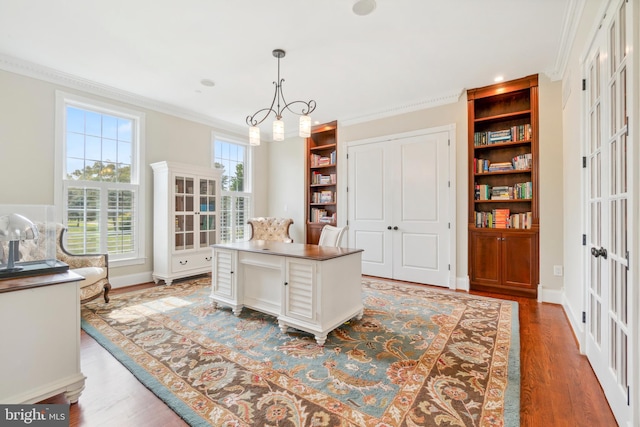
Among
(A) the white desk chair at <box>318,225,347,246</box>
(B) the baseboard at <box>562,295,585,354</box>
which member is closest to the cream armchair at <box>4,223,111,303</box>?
(A) the white desk chair at <box>318,225,347,246</box>

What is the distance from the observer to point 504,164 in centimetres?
385

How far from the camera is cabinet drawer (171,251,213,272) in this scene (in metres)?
4.24

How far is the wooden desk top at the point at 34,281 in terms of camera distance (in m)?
1.46

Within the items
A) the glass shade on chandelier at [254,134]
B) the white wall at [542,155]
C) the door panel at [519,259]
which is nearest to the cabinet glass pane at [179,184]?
the glass shade on chandelier at [254,134]

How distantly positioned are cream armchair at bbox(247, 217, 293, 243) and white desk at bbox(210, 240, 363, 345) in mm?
2111

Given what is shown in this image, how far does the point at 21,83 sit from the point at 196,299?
10.4 ft

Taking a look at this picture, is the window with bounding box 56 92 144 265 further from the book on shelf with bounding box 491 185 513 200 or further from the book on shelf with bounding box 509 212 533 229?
the book on shelf with bounding box 509 212 533 229

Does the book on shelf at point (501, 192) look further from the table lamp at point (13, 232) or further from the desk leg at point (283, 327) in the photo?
the table lamp at point (13, 232)

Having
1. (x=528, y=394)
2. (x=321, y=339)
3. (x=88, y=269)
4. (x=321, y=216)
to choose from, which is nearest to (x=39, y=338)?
(x=321, y=339)

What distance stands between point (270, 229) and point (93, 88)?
3258mm

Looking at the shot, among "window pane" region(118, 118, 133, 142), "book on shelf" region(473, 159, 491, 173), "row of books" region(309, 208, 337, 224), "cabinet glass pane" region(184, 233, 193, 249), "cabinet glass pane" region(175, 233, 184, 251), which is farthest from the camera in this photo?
"row of books" region(309, 208, 337, 224)

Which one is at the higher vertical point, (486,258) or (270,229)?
(270,229)

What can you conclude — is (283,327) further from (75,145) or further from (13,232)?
(75,145)

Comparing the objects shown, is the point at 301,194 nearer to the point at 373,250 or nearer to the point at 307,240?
the point at 307,240
